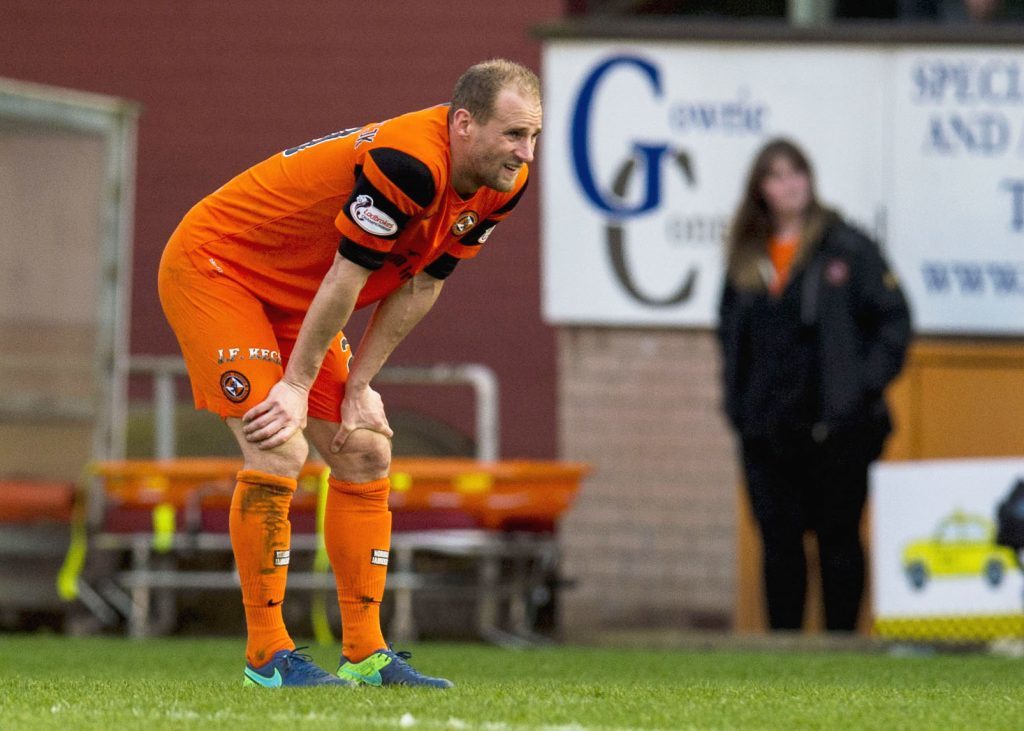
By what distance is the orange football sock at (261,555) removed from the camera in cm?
554

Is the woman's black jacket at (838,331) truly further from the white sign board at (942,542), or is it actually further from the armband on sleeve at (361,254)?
the armband on sleeve at (361,254)

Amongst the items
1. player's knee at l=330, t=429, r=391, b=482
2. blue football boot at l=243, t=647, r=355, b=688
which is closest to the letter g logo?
player's knee at l=330, t=429, r=391, b=482

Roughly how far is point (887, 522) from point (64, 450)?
14.6 feet

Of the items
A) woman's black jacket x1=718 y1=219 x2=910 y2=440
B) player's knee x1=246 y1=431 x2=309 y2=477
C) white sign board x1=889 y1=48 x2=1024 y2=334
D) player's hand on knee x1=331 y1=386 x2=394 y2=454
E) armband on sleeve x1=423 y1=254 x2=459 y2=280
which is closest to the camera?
player's knee x1=246 y1=431 x2=309 y2=477

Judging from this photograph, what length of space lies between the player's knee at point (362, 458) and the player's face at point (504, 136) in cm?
87

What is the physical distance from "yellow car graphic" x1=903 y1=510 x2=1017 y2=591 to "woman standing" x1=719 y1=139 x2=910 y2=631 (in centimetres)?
27

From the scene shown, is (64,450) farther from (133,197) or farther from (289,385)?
(289,385)

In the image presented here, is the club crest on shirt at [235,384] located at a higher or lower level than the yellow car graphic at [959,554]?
higher

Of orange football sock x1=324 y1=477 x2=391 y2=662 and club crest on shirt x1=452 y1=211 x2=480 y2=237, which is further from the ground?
club crest on shirt x1=452 y1=211 x2=480 y2=237

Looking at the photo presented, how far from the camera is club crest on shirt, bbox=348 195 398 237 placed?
5.16 meters

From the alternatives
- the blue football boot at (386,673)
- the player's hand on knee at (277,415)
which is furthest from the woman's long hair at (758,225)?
the player's hand on knee at (277,415)

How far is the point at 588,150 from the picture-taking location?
11.5 m

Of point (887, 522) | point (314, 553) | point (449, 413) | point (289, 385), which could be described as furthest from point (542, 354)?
point (289, 385)

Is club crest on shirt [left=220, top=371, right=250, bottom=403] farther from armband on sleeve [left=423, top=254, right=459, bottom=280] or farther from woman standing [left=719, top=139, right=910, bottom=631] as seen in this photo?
woman standing [left=719, top=139, right=910, bottom=631]
